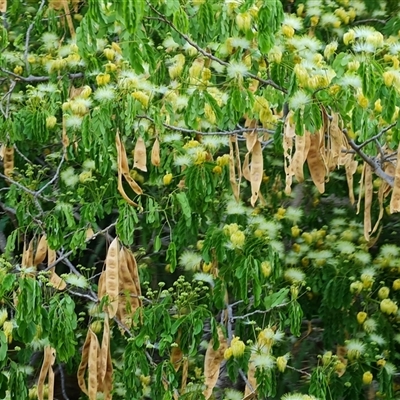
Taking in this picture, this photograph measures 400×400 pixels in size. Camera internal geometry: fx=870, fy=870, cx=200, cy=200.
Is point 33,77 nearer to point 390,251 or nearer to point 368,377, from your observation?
point 390,251

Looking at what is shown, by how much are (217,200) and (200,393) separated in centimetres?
104

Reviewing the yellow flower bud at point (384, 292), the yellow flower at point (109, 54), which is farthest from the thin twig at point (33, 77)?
the yellow flower bud at point (384, 292)

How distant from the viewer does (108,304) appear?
3762 mm

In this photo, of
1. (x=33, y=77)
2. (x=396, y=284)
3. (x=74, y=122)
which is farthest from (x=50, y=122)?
(x=396, y=284)

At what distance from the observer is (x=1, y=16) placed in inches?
191

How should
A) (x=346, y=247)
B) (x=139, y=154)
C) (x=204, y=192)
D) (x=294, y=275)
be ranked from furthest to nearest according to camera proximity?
(x=346, y=247) < (x=294, y=275) < (x=204, y=192) < (x=139, y=154)

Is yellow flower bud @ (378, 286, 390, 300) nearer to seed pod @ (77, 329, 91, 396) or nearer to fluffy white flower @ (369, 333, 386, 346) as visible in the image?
fluffy white flower @ (369, 333, 386, 346)

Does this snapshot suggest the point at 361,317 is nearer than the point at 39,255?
No

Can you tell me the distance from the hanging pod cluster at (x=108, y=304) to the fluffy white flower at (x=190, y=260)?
50cm

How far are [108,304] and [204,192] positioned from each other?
654 millimetres

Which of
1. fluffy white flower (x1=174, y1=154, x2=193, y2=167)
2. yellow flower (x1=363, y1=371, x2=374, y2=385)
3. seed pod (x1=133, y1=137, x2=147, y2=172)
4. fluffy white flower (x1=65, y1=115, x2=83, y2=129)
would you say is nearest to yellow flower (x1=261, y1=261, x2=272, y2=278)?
fluffy white flower (x1=174, y1=154, x2=193, y2=167)

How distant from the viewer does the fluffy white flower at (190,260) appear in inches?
172

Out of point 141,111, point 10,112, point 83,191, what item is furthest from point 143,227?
point 141,111

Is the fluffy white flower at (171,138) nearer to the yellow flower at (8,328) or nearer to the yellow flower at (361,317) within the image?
the yellow flower at (8,328)
